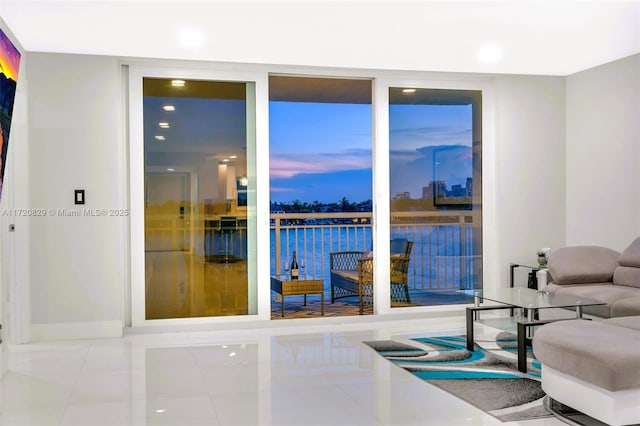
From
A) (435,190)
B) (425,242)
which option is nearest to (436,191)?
(435,190)

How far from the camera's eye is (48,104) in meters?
5.39

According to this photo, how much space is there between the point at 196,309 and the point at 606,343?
3.80m

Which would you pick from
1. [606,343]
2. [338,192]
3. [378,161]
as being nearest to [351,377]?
[606,343]

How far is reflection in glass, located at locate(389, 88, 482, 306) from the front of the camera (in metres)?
6.32

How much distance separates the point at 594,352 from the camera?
3.04 metres

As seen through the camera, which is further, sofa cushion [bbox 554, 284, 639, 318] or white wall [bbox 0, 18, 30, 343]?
white wall [bbox 0, 18, 30, 343]

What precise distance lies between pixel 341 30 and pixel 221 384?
270 cm

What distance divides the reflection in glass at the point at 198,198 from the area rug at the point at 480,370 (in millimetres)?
1653

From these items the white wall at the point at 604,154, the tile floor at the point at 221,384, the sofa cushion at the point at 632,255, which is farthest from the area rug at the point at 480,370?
the white wall at the point at 604,154

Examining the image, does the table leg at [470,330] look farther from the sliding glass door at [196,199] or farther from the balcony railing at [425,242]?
the sliding glass door at [196,199]

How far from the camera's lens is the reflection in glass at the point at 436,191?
6320 mm

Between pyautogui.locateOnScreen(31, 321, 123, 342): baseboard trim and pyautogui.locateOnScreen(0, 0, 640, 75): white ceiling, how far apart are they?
2.39 meters

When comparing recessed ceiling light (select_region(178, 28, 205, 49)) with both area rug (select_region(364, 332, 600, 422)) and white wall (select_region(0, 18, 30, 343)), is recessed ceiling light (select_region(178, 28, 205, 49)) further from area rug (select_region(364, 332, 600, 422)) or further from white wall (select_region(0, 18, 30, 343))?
area rug (select_region(364, 332, 600, 422))

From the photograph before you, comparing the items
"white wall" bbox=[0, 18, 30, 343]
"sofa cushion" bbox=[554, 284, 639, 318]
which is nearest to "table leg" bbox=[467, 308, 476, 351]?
"sofa cushion" bbox=[554, 284, 639, 318]
